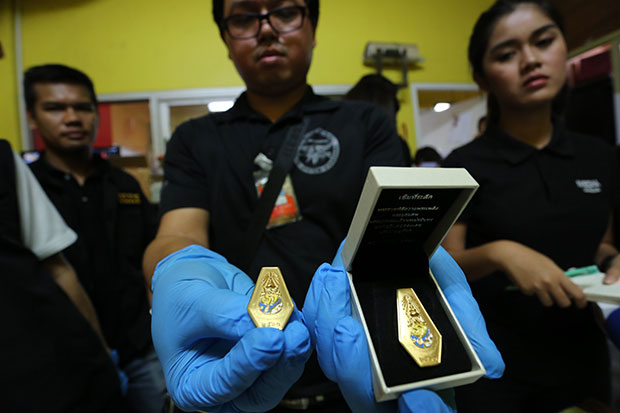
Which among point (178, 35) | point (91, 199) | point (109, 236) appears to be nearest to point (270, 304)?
point (178, 35)

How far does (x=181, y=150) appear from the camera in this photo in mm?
464

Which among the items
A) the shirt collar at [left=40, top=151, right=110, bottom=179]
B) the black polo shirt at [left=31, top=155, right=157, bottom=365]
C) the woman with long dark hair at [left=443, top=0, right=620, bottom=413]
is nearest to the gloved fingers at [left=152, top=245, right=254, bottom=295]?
the woman with long dark hair at [left=443, top=0, right=620, bottom=413]

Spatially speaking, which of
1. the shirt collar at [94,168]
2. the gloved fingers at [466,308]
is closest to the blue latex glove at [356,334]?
the gloved fingers at [466,308]

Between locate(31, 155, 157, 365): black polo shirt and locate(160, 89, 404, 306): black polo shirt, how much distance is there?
65cm

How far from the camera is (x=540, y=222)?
1.48 feet

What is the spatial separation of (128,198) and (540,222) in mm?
1270

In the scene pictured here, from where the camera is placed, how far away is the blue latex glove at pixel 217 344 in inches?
8.7

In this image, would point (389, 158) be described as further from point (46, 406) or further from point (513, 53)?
point (46, 406)

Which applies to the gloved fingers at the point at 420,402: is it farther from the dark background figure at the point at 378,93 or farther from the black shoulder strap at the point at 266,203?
the dark background figure at the point at 378,93

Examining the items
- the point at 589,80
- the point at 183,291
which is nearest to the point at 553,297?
the point at 183,291

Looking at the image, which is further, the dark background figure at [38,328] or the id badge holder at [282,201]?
the dark background figure at [38,328]

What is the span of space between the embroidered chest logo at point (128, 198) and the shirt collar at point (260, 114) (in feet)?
2.89

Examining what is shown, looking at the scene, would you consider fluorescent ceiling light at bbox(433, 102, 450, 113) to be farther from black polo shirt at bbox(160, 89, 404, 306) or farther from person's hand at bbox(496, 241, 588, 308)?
person's hand at bbox(496, 241, 588, 308)

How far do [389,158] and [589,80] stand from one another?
176 centimetres
